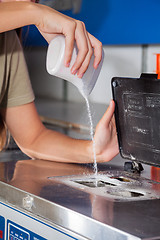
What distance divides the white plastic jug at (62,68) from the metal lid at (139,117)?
0.10 metres

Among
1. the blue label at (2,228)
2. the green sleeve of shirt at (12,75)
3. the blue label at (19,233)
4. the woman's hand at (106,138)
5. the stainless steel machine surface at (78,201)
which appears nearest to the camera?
the stainless steel machine surface at (78,201)

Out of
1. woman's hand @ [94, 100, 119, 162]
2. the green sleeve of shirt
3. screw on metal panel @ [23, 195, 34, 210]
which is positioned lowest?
screw on metal panel @ [23, 195, 34, 210]

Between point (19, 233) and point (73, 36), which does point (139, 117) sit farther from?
point (19, 233)

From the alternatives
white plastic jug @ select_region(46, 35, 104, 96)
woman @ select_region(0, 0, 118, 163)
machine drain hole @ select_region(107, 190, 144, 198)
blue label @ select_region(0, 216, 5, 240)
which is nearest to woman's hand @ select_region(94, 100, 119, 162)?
woman @ select_region(0, 0, 118, 163)

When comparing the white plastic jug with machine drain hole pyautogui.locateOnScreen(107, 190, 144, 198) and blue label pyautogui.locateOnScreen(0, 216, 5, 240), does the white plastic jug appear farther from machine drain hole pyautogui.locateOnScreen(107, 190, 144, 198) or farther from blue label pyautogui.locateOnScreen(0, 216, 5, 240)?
blue label pyautogui.locateOnScreen(0, 216, 5, 240)

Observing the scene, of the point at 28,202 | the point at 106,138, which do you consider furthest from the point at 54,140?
the point at 28,202

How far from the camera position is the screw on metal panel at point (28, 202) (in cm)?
105

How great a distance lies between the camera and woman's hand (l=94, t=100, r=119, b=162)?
4.40ft

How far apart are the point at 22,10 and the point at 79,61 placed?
0.81ft

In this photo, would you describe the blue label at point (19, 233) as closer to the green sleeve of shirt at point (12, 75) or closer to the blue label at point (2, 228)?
the blue label at point (2, 228)

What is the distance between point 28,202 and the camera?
1059 mm

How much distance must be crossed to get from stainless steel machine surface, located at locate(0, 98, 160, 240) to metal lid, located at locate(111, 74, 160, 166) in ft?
0.24

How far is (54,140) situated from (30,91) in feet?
0.82

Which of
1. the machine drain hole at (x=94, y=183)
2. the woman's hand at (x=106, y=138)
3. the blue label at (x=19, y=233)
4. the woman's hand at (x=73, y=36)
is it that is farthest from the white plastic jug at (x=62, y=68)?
the blue label at (x=19, y=233)
